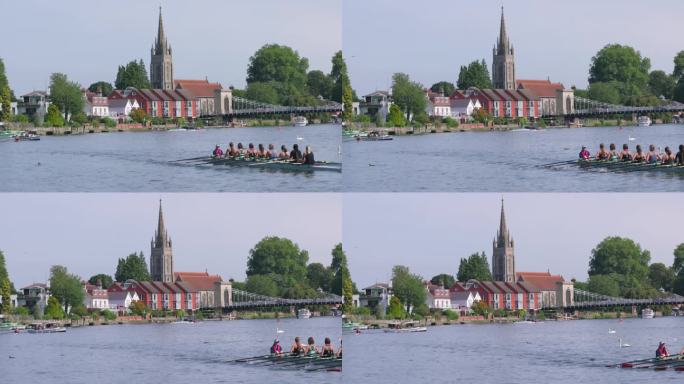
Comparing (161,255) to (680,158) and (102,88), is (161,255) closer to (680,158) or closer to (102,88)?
(102,88)

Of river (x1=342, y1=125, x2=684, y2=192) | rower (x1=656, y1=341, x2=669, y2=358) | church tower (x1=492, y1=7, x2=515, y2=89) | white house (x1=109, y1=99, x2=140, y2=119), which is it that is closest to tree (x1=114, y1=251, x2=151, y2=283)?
white house (x1=109, y1=99, x2=140, y2=119)

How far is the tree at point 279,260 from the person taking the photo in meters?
42.0

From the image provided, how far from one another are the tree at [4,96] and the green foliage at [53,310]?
4.76 meters

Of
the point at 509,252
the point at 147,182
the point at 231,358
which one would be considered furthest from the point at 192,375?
the point at 509,252

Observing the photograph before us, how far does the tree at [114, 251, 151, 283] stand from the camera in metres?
44.3

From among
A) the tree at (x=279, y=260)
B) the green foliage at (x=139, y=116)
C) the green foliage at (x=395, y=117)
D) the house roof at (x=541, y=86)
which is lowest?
the tree at (x=279, y=260)

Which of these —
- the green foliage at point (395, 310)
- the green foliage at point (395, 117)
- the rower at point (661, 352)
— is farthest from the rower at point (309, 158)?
the rower at point (661, 352)

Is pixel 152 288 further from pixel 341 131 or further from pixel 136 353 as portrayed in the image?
pixel 341 131

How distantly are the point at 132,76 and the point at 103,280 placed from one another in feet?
16.7

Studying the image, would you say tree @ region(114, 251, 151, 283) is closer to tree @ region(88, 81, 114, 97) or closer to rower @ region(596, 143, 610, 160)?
tree @ region(88, 81, 114, 97)

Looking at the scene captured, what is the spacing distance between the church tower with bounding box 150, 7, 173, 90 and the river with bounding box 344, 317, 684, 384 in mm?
7514

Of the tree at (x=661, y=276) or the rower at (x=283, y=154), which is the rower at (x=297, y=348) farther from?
the tree at (x=661, y=276)

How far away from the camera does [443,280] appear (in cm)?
A: 4272

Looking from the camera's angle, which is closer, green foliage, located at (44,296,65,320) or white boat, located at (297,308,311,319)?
white boat, located at (297,308,311,319)
